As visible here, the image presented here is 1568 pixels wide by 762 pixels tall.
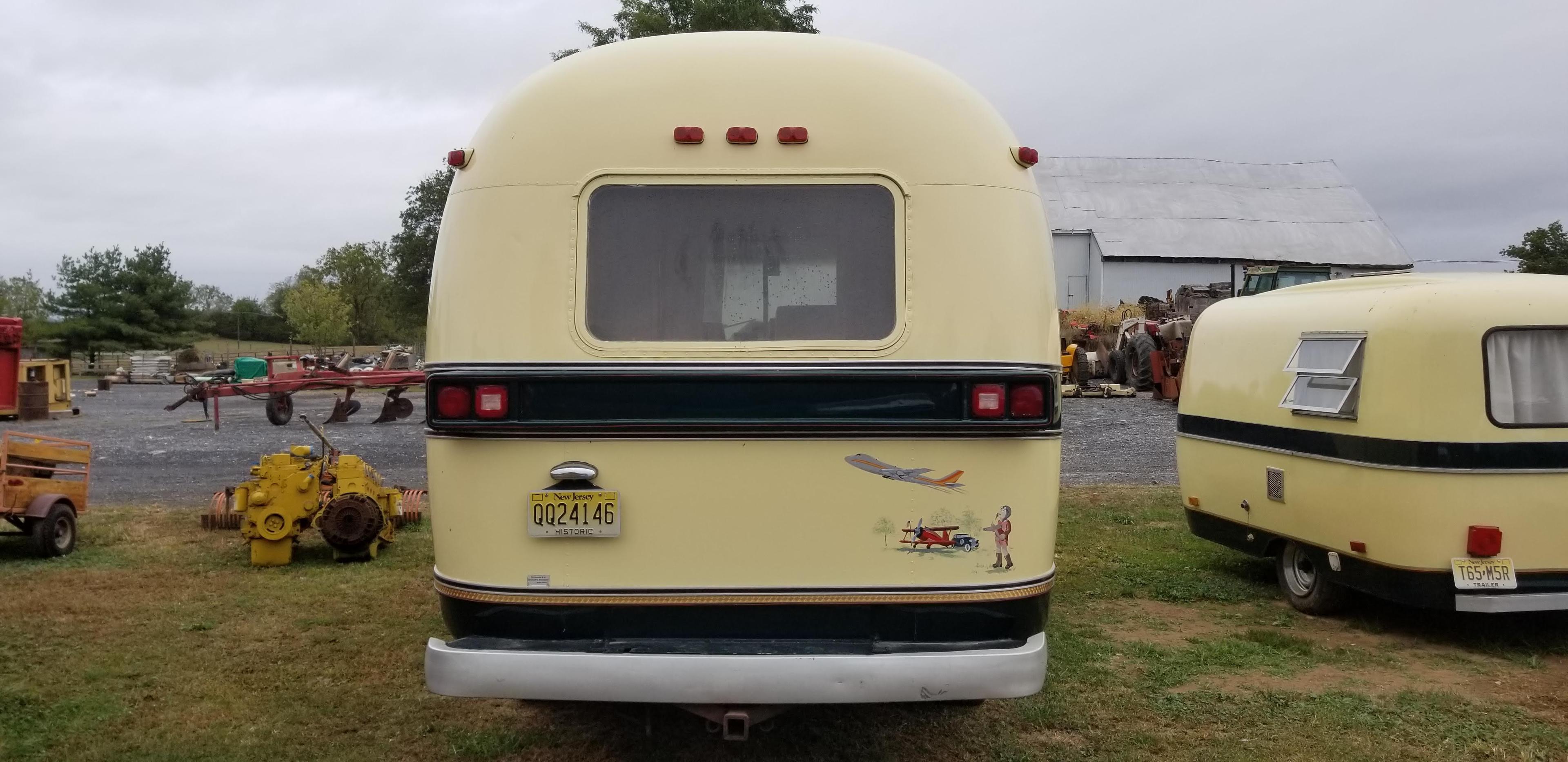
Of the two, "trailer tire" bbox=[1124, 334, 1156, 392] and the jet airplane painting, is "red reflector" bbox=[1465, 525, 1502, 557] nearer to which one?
the jet airplane painting

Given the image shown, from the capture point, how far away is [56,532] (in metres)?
8.41

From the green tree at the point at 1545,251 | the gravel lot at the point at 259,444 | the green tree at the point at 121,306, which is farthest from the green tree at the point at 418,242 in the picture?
the green tree at the point at 1545,251

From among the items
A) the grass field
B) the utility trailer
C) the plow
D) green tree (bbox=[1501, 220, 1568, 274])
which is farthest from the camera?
green tree (bbox=[1501, 220, 1568, 274])

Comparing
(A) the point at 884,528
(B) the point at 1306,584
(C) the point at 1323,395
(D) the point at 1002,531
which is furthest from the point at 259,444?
(D) the point at 1002,531

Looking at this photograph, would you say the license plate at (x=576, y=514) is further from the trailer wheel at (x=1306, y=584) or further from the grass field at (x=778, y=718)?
the trailer wheel at (x=1306, y=584)

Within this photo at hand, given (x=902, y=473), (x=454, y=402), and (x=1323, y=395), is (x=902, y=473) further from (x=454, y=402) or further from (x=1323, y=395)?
(x=1323, y=395)

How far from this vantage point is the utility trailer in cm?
822

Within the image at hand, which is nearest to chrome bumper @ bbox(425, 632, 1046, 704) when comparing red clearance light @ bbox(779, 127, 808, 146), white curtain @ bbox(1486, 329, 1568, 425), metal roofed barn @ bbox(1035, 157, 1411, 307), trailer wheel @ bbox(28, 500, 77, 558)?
red clearance light @ bbox(779, 127, 808, 146)

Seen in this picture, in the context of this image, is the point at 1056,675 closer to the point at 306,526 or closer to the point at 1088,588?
the point at 1088,588

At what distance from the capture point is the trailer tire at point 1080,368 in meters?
24.6

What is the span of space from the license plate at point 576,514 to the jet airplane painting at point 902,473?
0.78 m

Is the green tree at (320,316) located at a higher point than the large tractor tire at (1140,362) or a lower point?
higher

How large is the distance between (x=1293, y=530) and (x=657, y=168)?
5002mm

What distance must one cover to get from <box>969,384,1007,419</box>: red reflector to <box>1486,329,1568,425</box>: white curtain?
3572mm
